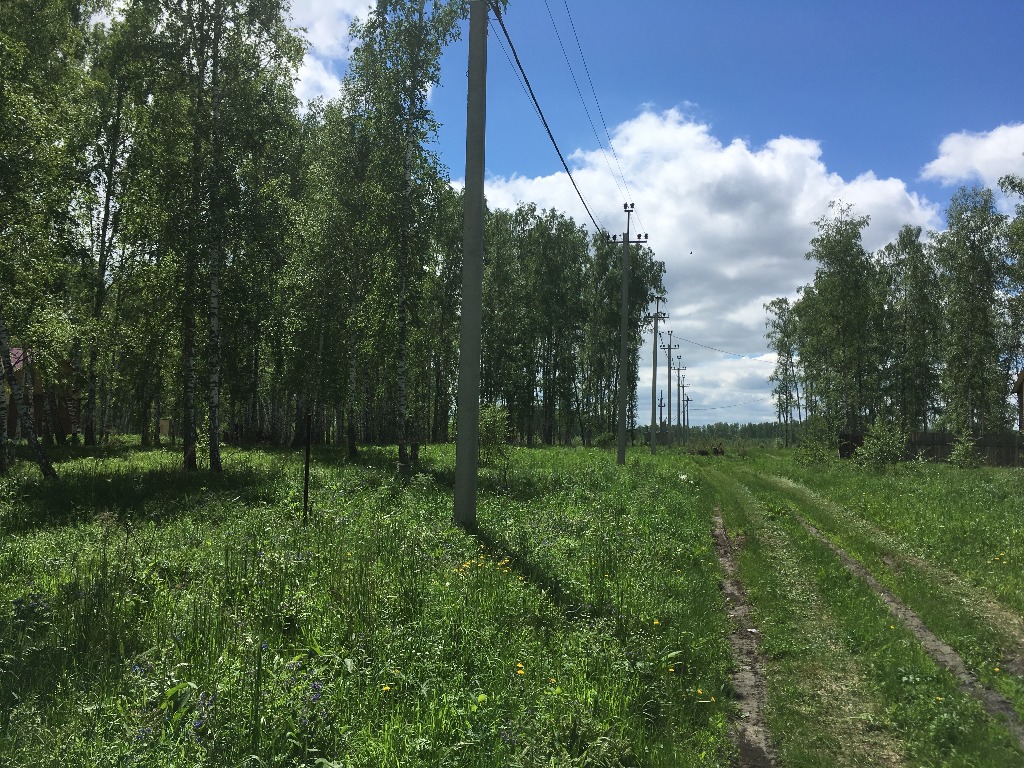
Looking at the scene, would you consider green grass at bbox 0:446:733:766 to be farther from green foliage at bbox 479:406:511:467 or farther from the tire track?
green foliage at bbox 479:406:511:467

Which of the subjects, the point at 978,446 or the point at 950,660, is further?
the point at 978,446

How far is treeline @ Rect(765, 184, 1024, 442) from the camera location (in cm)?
3438

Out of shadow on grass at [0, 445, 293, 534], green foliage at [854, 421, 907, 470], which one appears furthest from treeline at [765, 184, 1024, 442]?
shadow on grass at [0, 445, 293, 534]

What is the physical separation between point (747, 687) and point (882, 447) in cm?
2407

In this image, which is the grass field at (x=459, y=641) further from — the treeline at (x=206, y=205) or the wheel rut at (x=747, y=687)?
the treeline at (x=206, y=205)

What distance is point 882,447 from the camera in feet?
81.8

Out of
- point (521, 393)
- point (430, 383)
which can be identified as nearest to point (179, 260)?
point (430, 383)

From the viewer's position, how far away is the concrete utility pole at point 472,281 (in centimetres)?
823

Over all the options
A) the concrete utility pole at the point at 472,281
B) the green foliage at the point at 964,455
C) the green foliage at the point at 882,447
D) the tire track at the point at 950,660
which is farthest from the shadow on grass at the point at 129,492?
the green foliage at the point at 964,455

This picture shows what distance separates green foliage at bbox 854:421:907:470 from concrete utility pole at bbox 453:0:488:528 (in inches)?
908

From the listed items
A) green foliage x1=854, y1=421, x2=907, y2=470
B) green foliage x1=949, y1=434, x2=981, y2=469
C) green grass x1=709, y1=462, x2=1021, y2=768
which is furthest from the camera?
green foliage x1=949, y1=434, x2=981, y2=469

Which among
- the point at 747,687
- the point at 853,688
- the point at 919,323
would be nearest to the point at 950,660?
the point at 853,688

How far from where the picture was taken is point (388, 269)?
19.3 metres

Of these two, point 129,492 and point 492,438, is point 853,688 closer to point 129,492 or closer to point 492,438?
point 129,492
